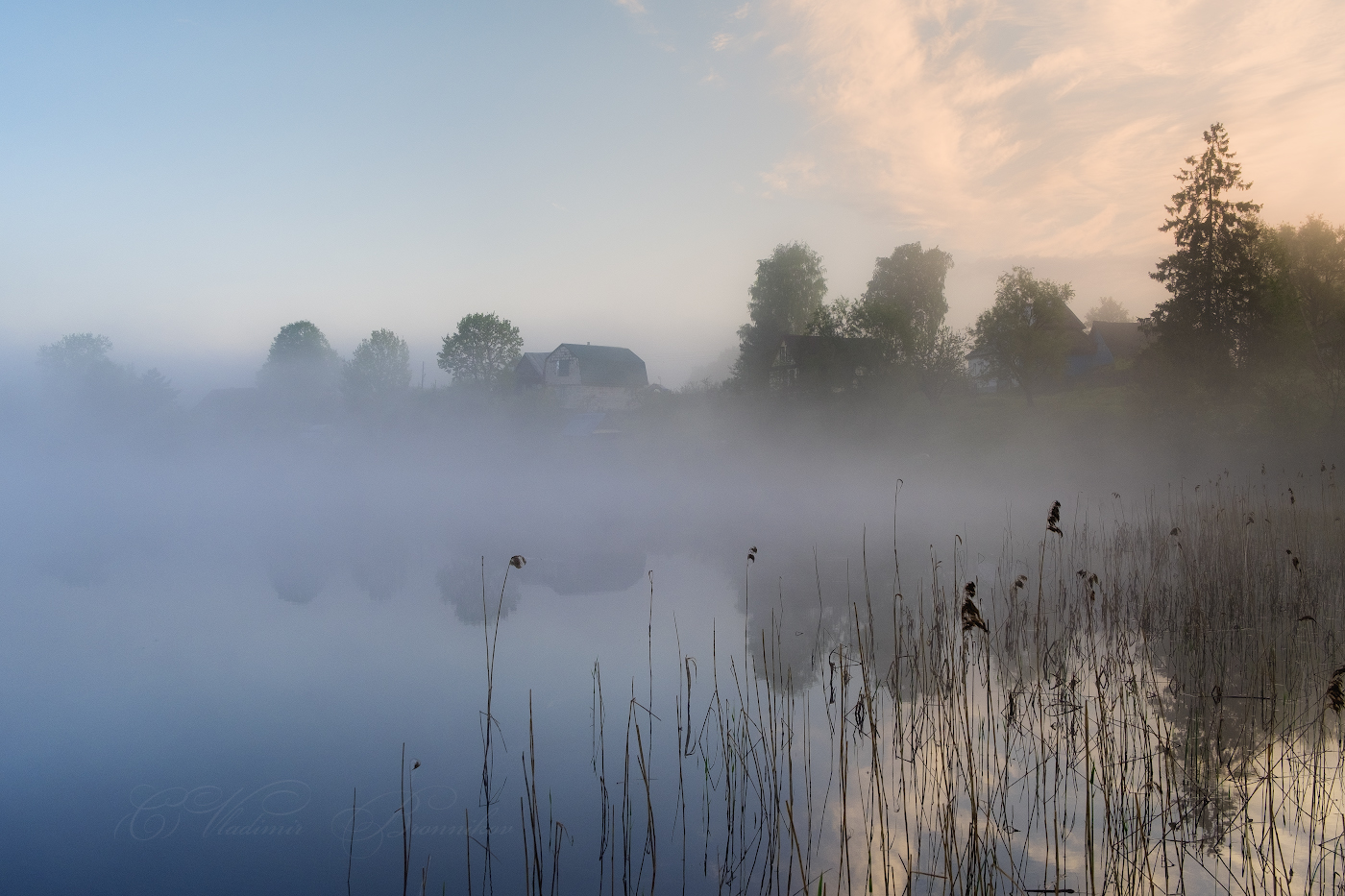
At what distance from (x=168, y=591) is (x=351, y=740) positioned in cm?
1146

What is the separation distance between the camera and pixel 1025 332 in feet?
142

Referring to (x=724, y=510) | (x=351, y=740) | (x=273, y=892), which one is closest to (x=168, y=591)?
(x=351, y=740)

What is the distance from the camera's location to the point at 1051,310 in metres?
44.3

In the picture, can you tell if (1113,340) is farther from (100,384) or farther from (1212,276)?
(100,384)

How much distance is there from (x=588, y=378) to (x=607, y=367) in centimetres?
307

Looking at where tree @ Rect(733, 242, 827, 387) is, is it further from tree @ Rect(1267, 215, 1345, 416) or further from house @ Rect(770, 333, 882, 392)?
tree @ Rect(1267, 215, 1345, 416)

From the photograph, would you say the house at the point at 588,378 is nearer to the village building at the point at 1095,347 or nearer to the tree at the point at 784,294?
the tree at the point at 784,294

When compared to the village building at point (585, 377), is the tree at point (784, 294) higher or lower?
higher

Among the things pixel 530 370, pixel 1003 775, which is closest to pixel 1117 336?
pixel 530 370

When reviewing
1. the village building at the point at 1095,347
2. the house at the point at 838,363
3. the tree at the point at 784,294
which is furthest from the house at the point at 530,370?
the village building at the point at 1095,347

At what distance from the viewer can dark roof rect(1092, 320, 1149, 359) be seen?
171ft

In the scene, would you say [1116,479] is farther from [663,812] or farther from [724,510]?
[663,812]

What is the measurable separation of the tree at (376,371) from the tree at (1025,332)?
164 ft

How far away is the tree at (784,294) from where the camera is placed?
205 ft
